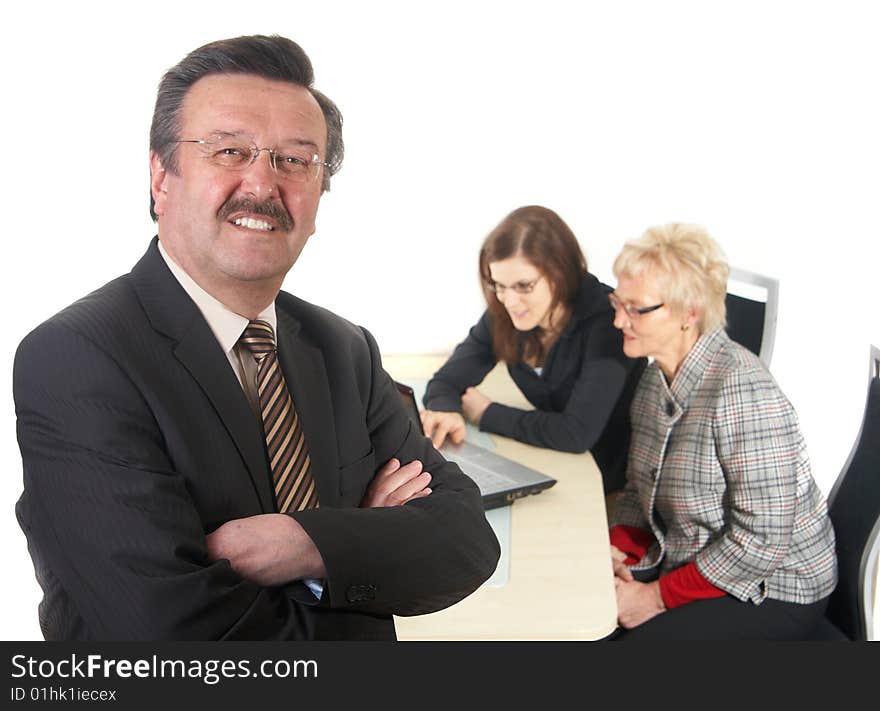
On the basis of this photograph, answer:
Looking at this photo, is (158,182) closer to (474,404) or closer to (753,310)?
(474,404)

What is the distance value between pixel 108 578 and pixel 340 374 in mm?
395

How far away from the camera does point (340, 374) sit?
109cm

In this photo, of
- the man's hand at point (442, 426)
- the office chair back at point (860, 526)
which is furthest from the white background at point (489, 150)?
the man's hand at point (442, 426)

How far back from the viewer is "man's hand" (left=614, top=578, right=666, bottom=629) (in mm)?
1678

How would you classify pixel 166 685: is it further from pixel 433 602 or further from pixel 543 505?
pixel 543 505

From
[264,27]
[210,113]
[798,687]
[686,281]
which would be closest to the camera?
[210,113]

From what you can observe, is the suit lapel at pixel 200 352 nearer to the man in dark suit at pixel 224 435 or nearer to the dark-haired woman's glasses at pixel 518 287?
the man in dark suit at pixel 224 435

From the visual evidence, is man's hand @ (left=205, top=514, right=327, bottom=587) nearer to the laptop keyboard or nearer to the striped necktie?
the striped necktie

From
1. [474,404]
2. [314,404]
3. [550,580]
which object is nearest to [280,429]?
[314,404]

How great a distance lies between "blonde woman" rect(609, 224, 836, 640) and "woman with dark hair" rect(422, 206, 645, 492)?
4.1 inches

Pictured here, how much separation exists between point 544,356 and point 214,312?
1.21 metres

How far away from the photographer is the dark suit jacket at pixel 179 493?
2.61 feet

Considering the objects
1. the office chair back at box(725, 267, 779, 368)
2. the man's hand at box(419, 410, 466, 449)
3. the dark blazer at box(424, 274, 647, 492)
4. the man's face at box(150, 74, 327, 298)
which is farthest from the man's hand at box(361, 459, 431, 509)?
the office chair back at box(725, 267, 779, 368)

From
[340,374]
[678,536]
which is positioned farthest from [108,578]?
[678,536]
